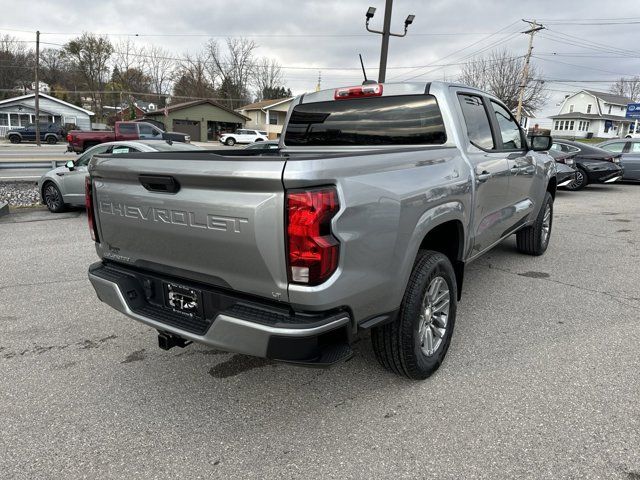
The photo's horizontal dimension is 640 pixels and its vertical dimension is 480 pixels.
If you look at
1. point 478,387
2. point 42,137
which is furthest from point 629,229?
point 42,137

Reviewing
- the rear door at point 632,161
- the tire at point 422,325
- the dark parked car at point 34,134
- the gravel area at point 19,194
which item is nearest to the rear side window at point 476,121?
the tire at point 422,325

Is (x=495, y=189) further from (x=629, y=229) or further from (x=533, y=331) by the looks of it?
(x=629, y=229)

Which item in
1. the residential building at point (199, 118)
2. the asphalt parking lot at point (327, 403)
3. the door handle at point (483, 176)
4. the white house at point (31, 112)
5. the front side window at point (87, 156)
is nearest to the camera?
the asphalt parking lot at point (327, 403)

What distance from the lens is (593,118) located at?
72438 mm

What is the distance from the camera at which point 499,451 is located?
Result: 2.39 metres

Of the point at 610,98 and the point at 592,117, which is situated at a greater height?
the point at 610,98

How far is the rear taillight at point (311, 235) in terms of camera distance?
2.05 meters

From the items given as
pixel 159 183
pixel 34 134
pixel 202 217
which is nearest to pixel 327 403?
pixel 202 217

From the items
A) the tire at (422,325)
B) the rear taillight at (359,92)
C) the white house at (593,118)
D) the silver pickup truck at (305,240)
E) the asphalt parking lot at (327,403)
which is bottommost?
the asphalt parking lot at (327,403)

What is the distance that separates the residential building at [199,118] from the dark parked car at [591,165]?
42267 millimetres

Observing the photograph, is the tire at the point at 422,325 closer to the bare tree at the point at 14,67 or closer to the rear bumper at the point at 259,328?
the rear bumper at the point at 259,328

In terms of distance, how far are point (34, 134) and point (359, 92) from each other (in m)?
43.9

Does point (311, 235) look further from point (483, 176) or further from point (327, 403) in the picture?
point (483, 176)

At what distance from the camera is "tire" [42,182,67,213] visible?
9.32 meters
